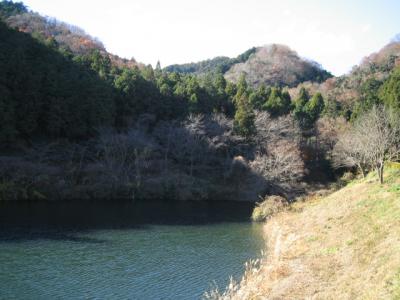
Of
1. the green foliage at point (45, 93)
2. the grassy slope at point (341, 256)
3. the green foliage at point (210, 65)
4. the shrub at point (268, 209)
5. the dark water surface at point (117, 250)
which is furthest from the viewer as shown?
the green foliage at point (210, 65)

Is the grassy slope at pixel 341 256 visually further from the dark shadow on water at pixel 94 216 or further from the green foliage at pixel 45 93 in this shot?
the green foliage at pixel 45 93

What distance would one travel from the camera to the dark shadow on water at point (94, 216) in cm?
2373

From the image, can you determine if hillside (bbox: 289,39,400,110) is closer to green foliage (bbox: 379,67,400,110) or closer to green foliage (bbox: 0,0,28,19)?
green foliage (bbox: 379,67,400,110)

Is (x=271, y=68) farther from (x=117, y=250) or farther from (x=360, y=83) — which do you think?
(x=117, y=250)

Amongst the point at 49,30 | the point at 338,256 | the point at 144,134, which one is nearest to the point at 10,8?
the point at 49,30

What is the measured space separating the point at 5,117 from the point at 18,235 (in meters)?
15.5

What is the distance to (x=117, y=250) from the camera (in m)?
21.1

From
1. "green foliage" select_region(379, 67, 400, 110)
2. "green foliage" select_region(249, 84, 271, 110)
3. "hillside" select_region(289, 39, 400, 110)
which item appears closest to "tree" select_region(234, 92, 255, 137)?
"green foliage" select_region(249, 84, 271, 110)

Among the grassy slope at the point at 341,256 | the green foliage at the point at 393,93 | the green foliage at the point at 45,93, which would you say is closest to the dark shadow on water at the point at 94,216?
the green foliage at the point at 45,93

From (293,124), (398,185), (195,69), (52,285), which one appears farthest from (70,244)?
(195,69)

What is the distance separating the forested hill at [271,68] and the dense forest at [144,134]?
3729 cm

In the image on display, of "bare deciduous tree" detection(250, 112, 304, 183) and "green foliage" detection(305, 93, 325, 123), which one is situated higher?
"green foliage" detection(305, 93, 325, 123)

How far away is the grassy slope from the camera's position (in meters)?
11.9

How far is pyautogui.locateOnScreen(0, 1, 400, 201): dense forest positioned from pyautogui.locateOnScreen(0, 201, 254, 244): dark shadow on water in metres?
2.72
